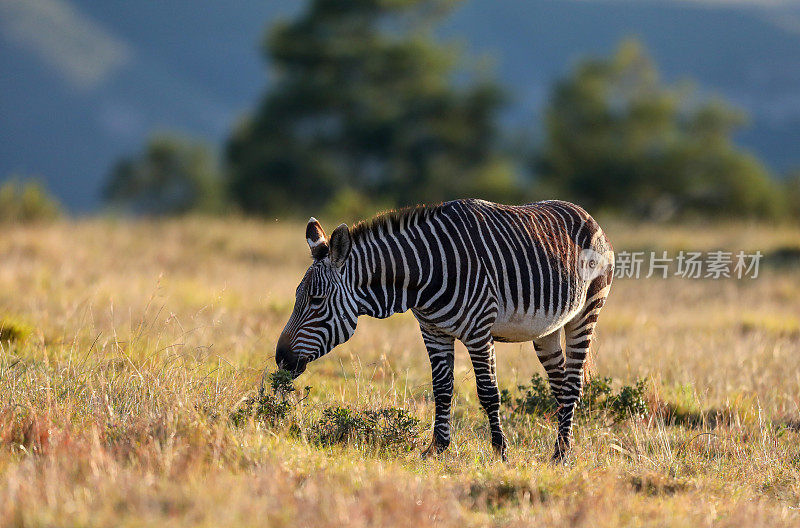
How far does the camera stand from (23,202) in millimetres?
26359

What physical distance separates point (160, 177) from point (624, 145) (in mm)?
68512

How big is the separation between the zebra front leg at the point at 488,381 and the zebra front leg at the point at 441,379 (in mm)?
262

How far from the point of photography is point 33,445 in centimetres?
559

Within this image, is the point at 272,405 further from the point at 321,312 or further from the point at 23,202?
the point at 23,202

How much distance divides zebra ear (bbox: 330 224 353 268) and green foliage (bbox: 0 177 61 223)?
19949mm

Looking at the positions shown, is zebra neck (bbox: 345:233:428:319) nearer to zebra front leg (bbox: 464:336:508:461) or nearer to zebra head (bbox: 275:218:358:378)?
zebra head (bbox: 275:218:358:378)

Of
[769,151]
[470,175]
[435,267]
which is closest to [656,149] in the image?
[470,175]

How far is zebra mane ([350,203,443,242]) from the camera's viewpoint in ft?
20.7

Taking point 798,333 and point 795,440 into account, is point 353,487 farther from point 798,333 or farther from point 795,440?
point 798,333

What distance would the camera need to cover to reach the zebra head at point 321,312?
20.0 feet

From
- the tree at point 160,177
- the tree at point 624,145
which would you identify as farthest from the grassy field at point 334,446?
the tree at point 160,177

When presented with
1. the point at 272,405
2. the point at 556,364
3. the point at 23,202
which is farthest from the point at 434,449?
the point at 23,202

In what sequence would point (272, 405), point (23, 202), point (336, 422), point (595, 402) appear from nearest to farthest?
point (272, 405) < point (336, 422) < point (595, 402) < point (23, 202)

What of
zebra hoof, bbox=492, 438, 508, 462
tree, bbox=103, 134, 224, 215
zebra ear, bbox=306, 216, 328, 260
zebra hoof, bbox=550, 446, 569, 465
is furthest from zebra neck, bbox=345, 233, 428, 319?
tree, bbox=103, 134, 224, 215
